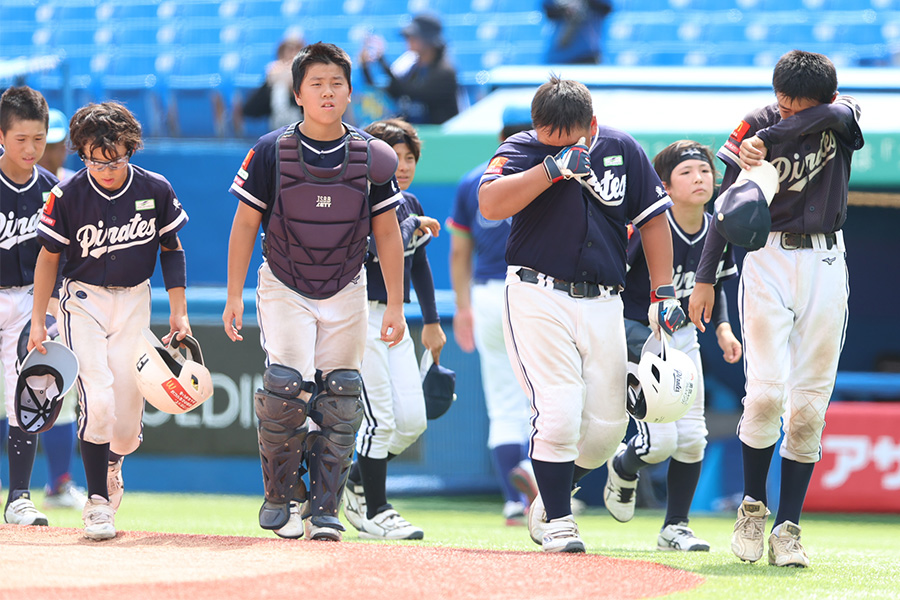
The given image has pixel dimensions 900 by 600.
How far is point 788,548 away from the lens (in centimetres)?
411

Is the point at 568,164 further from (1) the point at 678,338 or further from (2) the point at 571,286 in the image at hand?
(1) the point at 678,338

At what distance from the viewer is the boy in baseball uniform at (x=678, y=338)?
494cm

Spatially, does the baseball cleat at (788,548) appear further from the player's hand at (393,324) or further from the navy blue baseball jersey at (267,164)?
the navy blue baseball jersey at (267,164)

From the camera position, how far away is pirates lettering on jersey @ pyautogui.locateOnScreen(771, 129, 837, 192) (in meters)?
4.14

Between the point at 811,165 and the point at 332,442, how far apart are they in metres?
2.03

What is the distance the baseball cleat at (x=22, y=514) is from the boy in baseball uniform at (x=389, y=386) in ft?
4.42

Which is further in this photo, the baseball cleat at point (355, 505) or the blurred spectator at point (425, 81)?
the blurred spectator at point (425, 81)

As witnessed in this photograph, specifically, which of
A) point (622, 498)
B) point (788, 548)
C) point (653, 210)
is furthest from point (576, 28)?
point (788, 548)

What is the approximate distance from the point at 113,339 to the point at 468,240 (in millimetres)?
2610

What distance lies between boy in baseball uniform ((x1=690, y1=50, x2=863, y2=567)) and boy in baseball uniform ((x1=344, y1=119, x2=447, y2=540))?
1619 millimetres

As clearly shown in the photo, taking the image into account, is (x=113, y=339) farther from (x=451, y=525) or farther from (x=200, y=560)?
(x=451, y=525)

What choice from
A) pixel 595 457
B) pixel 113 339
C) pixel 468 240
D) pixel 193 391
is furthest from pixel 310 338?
pixel 468 240

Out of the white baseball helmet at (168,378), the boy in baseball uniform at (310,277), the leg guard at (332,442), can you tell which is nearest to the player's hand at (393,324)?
the boy in baseball uniform at (310,277)

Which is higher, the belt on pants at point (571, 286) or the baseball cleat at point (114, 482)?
the belt on pants at point (571, 286)
